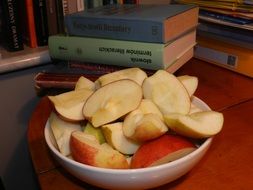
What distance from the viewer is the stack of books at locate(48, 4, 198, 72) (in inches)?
23.2

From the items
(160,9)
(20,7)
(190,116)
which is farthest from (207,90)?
(20,7)

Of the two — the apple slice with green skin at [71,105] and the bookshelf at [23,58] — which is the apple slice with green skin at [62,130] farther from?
the bookshelf at [23,58]

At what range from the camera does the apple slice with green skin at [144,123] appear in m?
0.38

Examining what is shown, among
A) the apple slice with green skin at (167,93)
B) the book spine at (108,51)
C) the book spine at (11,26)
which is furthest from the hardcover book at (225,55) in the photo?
the book spine at (11,26)

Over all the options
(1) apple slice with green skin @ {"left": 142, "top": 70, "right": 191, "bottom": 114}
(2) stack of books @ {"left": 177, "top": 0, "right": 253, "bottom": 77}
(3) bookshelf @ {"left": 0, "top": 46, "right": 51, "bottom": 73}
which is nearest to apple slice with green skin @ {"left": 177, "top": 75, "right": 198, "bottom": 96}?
(1) apple slice with green skin @ {"left": 142, "top": 70, "right": 191, "bottom": 114}

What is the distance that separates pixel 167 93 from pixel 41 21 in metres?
0.45

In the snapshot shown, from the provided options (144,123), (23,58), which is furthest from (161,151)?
(23,58)

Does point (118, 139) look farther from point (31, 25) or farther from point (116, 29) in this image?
point (31, 25)

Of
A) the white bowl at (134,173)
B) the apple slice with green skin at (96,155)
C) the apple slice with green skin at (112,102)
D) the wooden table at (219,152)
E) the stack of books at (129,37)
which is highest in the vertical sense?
the stack of books at (129,37)

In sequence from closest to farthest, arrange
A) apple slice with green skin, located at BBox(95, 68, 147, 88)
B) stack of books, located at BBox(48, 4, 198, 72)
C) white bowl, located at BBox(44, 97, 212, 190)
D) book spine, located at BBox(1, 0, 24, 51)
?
white bowl, located at BBox(44, 97, 212, 190) → apple slice with green skin, located at BBox(95, 68, 147, 88) → stack of books, located at BBox(48, 4, 198, 72) → book spine, located at BBox(1, 0, 24, 51)

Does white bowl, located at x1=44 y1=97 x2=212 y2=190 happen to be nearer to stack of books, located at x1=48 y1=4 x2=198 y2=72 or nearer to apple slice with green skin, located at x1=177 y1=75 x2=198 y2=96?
apple slice with green skin, located at x1=177 y1=75 x2=198 y2=96

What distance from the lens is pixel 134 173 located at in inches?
14.4

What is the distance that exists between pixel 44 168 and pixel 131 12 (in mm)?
365

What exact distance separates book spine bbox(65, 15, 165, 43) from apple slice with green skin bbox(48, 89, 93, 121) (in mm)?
187
